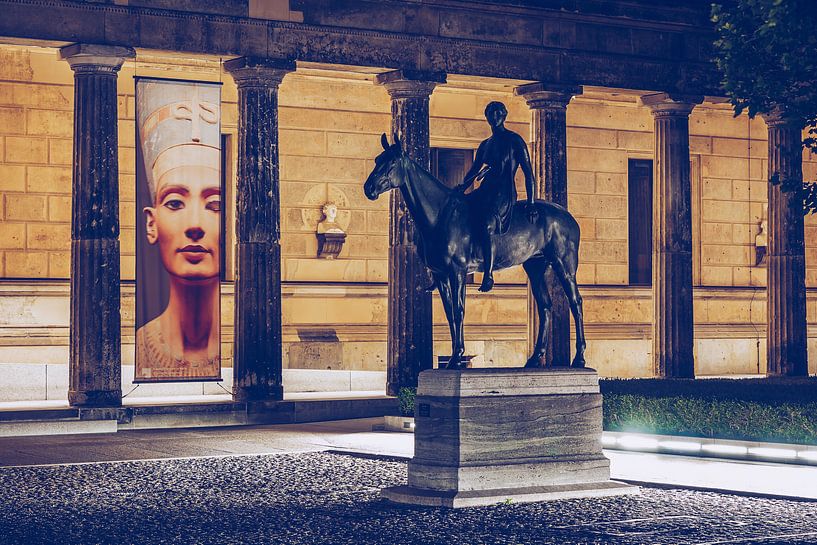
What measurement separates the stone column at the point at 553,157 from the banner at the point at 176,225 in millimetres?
7414

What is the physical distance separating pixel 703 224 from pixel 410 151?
46.0 ft

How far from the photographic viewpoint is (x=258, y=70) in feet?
95.3

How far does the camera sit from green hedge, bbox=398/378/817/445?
2222cm

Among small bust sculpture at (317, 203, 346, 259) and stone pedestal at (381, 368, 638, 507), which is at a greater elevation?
small bust sculpture at (317, 203, 346, 259)

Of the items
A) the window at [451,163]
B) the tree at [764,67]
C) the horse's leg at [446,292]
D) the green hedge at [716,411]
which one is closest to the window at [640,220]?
the window at [451,163]

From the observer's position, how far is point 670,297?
3381cm

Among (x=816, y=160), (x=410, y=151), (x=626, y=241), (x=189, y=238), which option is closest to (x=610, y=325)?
(x=626, y=241)

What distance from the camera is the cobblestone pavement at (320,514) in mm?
14812

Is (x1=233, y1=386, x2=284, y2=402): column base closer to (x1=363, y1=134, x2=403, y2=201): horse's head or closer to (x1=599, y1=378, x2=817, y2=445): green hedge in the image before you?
(x1=599, y1=378, x2=817, y2=445): green hedge

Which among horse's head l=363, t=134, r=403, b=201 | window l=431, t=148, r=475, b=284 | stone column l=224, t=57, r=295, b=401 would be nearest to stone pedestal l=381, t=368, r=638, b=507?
horse's head l=363, t=134, r=403, b=201

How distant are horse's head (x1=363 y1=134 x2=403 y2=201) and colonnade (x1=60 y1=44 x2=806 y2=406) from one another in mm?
8719

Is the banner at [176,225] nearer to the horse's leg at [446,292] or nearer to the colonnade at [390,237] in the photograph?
the colonnade at [390,237]

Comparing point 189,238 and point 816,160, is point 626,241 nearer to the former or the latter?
point 816,160

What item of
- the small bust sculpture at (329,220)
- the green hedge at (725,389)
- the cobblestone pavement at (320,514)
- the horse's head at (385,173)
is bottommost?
the cobblestone pavement at (320,514)
